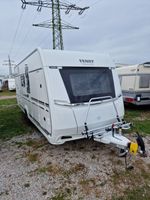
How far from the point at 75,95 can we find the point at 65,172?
1594mm

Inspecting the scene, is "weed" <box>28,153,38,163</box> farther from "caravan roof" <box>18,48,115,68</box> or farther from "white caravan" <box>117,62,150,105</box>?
"white caravan" <box>117,62,150,105</box>

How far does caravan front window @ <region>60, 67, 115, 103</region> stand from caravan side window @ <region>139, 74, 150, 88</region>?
4.38 m

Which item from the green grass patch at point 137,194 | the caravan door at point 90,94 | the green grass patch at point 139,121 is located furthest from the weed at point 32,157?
the green grass patch at point 139,121

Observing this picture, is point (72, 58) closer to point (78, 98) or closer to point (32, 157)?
point (78, 98)

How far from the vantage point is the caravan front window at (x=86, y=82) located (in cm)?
391

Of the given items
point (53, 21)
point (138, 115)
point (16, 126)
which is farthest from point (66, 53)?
point (53, 21)

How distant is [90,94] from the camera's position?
4121mm

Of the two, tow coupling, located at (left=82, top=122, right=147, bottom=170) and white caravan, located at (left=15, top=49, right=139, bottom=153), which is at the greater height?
white caravan, located at (left=15, top=49, right=139, bottom=153)

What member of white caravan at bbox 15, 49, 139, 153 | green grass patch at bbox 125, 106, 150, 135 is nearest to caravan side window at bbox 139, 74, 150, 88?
green grass patch at bbox 125, 106, 150, 135

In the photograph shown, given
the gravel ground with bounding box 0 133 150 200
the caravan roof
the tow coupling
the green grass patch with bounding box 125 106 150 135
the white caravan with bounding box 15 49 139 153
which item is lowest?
the gravel ground with bounding box 0 133 150 200

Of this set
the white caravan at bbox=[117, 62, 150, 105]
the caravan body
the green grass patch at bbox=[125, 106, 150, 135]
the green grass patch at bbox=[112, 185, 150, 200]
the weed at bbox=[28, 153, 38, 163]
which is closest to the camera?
the green grass patch at bbox=[112, 185, 150, 200]

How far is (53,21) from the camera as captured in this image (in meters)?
15.8

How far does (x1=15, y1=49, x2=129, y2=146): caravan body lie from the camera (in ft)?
12.3

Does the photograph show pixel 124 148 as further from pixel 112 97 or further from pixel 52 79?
pixel 52 79
